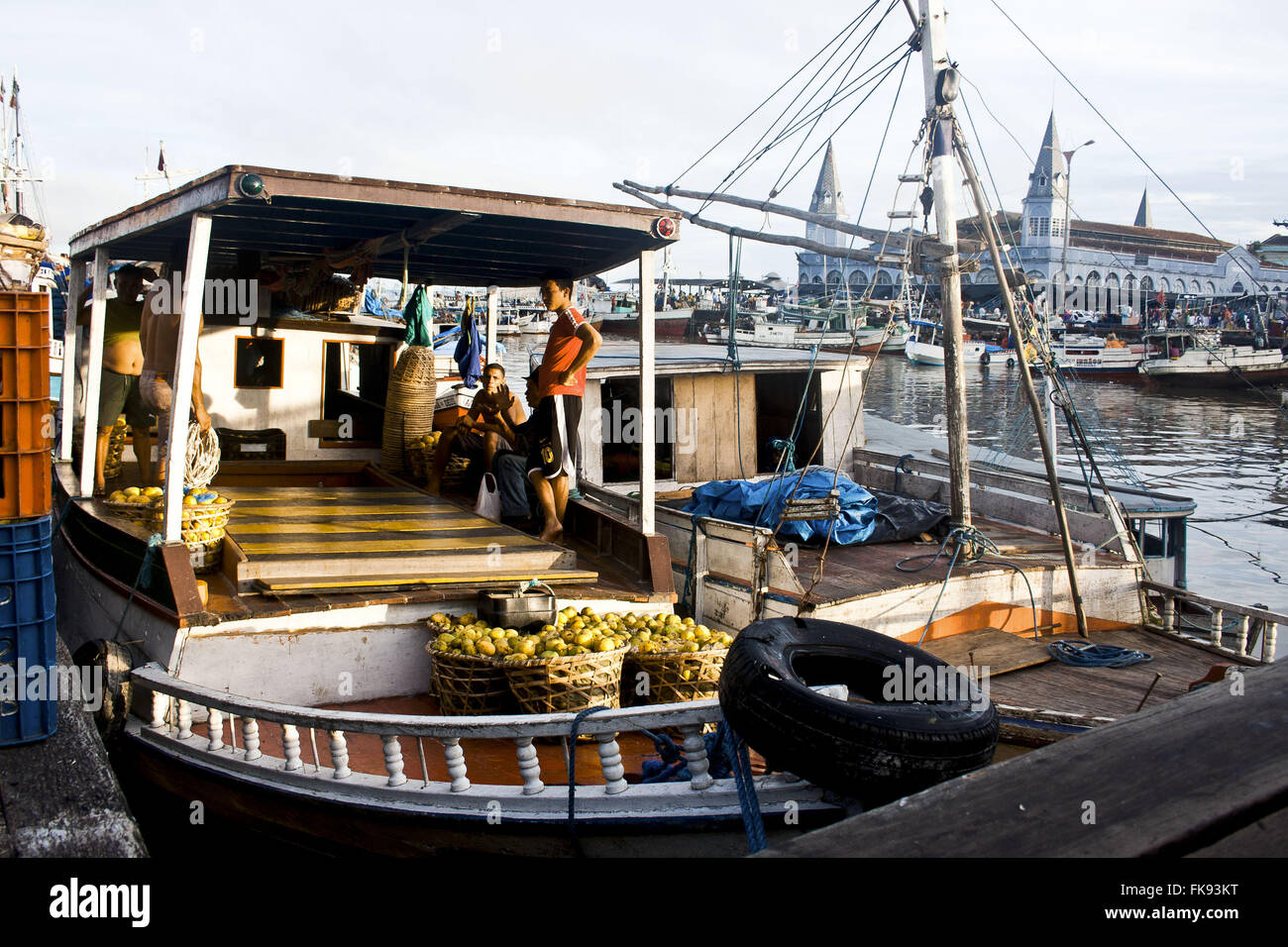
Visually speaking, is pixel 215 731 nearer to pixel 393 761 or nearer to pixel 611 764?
pixel 393 761

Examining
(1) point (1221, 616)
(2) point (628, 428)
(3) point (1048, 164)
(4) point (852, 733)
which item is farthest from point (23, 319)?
→ (3) point (1048, 164)

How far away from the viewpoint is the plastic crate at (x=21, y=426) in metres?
4.70

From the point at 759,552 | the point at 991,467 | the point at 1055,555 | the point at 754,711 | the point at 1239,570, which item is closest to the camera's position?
the point at 754,711

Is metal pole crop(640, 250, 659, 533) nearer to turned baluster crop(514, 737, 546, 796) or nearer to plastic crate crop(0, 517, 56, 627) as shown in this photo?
turned baluster crop(514, 737, 546, 796)

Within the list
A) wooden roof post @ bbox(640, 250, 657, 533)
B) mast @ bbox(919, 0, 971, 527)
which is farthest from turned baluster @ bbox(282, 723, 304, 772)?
mast @ bbox(919, 0, 971, 527)

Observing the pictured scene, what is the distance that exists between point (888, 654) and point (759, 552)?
152 inches

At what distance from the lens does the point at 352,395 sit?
11523mm

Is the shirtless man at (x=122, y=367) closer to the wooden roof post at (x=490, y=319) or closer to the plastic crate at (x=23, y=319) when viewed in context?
the wooden roof post at (x=490, y=319)

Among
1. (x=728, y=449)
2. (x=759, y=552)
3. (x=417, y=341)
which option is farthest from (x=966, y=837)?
(x=728, y=449)

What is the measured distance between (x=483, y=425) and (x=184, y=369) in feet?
12.7

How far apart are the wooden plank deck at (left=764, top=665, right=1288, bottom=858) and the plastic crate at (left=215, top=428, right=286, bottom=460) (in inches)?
405
